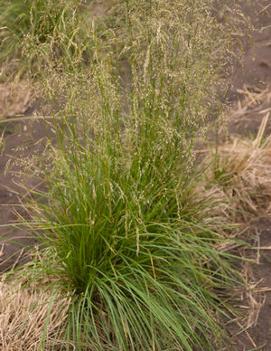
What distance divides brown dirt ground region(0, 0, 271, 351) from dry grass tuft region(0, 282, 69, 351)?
352 millimetres

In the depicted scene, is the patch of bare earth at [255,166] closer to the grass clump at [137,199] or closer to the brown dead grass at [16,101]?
the grass clump at [137,199]

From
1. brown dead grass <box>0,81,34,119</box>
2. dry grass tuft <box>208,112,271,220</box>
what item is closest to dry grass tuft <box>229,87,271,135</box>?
dry grass tuft <box>208,112,271,220</box>

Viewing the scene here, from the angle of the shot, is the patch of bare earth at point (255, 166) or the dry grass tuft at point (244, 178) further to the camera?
the dry grass tuft at point (244, 178)

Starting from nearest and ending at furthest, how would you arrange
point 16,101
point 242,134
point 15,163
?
1. point 15,163
2. point 242,134
3. point 16,101

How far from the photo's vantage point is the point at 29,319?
9.73 feet

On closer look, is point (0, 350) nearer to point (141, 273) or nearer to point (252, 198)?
point (141, 273)

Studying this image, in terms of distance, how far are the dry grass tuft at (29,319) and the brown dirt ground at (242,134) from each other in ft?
1.15

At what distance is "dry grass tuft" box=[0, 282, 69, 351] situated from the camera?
9.60 feet

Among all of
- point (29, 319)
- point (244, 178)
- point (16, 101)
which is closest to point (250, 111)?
point (244, 178)

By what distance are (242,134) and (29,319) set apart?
192 centimetres

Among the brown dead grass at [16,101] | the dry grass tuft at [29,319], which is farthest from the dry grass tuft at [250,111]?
the dry grass tuft at [29,319]

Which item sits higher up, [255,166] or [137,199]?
[137,199]

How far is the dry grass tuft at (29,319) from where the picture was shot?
293cm

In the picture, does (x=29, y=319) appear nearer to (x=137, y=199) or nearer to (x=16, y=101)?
(x=137, y=199)
